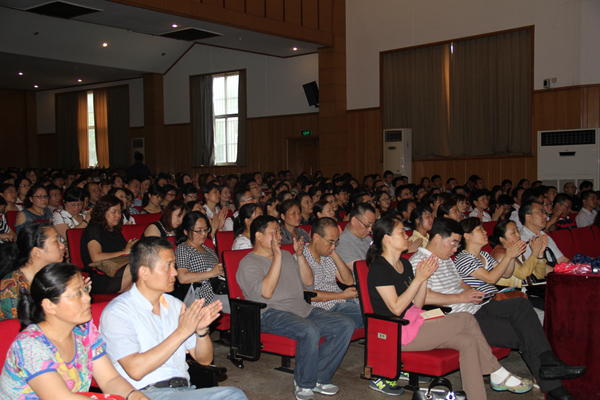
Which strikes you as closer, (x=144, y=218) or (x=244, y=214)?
(x=244, y=214)

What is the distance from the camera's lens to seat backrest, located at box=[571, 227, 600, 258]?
16.2 feet

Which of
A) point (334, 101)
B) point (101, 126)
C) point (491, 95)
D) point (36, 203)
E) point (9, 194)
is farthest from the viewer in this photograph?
point (101, 126)

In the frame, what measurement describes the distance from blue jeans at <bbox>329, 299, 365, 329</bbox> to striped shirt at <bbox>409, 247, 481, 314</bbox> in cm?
51

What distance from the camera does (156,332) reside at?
2191 millimetres

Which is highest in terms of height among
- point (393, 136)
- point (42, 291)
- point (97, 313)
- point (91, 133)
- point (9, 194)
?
point (91, 133)

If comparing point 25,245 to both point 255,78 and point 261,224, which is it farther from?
point 255,78

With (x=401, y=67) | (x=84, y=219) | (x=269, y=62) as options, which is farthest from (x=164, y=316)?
(x=269, y=62)

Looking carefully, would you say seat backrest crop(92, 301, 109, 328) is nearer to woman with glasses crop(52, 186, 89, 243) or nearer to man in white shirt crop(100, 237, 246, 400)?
man in white shirt crop(100, 237, 246, 400)

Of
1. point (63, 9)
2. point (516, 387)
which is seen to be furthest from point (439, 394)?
point (63, 9)

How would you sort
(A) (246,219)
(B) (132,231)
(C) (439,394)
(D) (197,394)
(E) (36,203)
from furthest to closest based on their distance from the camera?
(E) (36,203), (B) (132,231), (A) (246,219), (C) (439,394), (D) (197,394)

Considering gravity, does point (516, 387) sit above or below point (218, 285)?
below

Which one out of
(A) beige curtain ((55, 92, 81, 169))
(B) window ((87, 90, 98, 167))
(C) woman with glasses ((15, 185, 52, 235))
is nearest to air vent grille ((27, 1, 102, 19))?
(C) woman with glasses ((15, 185, 52, 235))

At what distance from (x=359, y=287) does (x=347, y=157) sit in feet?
34.8

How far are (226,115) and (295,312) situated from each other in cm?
1366
